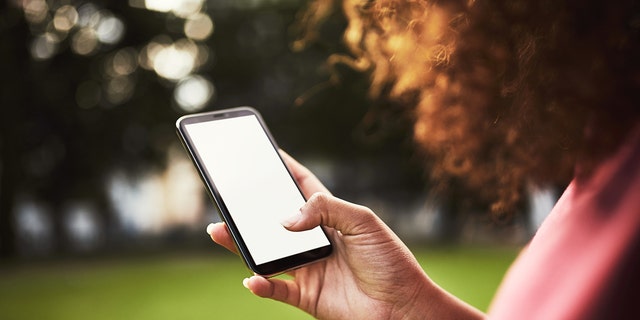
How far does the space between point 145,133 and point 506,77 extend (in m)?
26.2

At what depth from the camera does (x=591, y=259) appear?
1.09 meters

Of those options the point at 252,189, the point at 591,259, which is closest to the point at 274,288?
the point at 252,189

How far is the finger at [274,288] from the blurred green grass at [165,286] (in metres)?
9.73

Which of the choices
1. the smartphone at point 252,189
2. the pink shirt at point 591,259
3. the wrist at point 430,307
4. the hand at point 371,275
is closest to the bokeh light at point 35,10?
the smartphone at point 252,189

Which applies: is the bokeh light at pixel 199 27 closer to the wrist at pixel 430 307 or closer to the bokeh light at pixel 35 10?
the bokeh light at pixel 35 10

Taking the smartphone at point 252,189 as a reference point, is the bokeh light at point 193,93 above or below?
above

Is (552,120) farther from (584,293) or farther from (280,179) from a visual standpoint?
(280,179)

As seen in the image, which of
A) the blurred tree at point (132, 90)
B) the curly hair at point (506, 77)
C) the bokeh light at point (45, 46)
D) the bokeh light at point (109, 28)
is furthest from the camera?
the bokeh light at point (109, 28)

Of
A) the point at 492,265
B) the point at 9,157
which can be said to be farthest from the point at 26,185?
the point at 492,265

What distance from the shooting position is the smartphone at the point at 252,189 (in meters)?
2.68

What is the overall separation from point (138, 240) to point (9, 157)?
905 centimetres

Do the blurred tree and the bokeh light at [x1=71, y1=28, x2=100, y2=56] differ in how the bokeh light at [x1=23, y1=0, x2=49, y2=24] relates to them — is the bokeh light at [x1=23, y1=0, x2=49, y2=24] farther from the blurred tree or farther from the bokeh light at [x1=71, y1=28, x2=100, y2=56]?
the bokeh light at [x1=71, y1=28, x2=100, y2=56]

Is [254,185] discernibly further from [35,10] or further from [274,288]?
[35,10]

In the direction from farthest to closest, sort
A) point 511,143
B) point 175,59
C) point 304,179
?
point 175,59, point 304,179, point 511,143
